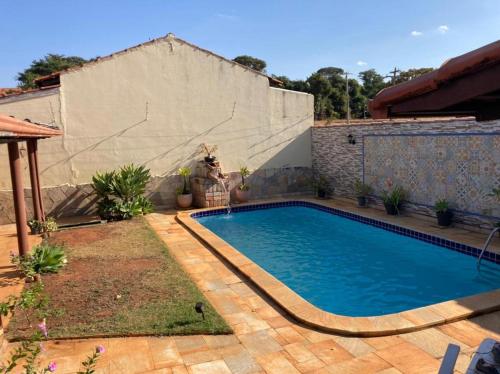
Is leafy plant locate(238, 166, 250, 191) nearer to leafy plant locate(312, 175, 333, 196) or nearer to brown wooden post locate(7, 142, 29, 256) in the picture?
leafy plant locate(312, 175, 333, 196)

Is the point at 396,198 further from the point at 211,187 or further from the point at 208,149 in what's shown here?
the point at 208,149

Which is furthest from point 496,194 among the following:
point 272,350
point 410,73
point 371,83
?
point 371,83

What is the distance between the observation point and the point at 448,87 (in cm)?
241

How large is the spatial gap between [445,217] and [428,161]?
1826mm

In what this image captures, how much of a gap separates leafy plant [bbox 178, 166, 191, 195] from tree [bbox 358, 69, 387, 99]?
1827 inches

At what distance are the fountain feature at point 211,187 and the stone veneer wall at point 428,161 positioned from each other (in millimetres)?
4646

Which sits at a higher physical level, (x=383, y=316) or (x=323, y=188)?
(x=323, y=188)

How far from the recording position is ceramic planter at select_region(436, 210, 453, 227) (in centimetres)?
1091

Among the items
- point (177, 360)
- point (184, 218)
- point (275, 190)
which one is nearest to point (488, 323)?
point (177, 360)

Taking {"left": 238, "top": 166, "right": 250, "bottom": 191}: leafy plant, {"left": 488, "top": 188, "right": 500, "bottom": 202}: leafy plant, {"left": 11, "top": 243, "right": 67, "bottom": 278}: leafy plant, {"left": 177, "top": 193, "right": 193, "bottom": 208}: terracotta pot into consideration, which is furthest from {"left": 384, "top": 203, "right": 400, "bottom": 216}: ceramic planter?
{"left": 11, "top": 243, "right": 67, "bottom": 278}: leafy plant

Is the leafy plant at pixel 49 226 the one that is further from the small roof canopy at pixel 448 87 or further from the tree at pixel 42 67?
the tree at pixel 42 67

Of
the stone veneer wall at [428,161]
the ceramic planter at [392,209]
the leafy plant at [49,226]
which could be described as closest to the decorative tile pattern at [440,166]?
the stone veneer wall at [428,161]

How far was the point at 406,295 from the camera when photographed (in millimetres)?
7609

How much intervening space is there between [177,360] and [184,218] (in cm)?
870
